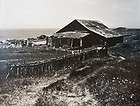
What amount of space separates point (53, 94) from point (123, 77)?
562 centimetres

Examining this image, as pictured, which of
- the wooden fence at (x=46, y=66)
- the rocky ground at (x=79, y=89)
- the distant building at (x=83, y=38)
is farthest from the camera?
the distant building at (x=83, y=38)

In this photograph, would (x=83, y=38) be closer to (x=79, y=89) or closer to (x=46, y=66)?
(x=46, y=66)

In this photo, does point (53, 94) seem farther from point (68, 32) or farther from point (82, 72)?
point (68, 32)

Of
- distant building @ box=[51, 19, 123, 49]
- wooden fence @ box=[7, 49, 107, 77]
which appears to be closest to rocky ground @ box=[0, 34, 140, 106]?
wooden fence @ box=[7, 49, 107, 77]

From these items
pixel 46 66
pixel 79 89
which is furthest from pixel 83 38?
pixel 79 89

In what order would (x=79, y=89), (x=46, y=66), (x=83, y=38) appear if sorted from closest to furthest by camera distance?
(x=79, y=89) → (x=46, y=66) → (x=83, y=38)

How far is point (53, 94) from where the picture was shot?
51.1 feet

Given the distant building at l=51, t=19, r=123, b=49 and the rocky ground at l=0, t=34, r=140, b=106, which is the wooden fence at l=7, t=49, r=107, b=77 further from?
the distant building at l=51, t=19, r=123, b=49

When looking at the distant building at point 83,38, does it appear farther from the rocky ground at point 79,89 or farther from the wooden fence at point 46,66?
the rocky ground at point 79,89

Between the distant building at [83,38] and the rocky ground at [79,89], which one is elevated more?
the distant building at [83,38]

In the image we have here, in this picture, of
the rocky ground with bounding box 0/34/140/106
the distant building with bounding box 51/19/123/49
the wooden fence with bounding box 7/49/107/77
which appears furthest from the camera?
the distant building with bounding box 51/19/123/49

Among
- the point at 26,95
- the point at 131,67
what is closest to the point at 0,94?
the point at 26,95

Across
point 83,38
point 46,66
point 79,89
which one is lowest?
point 79,89

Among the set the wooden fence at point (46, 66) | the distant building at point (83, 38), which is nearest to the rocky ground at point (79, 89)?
the wooden fence at point (46, 66)
